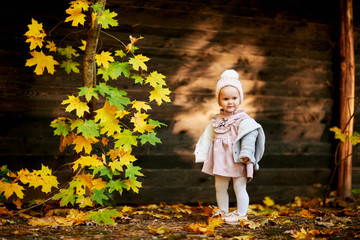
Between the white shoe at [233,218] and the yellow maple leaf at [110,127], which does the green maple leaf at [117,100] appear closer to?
the yellow maple leaf at [110,127]

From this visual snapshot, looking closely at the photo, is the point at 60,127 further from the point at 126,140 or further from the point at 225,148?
the point at 225,148

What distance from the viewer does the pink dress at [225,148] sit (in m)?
4.05

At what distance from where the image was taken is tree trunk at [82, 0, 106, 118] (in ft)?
13.3

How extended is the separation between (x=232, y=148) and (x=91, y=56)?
1667 millimetres

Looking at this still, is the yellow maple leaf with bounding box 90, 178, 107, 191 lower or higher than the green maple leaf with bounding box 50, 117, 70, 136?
lower

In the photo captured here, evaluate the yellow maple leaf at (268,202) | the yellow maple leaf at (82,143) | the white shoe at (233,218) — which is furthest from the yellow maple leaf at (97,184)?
the yellow maple leaf at (268,202)

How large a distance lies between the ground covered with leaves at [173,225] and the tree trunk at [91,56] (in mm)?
1121

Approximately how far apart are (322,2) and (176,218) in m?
3.67

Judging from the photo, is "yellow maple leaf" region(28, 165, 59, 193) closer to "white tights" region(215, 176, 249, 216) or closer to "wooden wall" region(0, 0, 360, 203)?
"wooden wall" region(0, 0, 360, 203)

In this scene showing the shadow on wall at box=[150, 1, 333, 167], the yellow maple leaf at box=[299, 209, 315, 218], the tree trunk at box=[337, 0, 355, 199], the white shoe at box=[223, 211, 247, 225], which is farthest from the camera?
the tree trunk at box=[337, 0, 355, 199]

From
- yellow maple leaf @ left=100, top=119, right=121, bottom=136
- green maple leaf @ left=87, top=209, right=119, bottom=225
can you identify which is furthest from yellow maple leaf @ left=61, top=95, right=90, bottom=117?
green maple leaf @ left=87, top=209, right=119, bottom=225

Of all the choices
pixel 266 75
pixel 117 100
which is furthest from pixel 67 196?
pixel 266 75

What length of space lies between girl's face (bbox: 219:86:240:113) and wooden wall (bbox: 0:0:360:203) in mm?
1272

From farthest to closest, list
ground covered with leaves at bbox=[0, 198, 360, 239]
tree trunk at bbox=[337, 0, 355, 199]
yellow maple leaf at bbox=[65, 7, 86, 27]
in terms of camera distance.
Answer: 1. tree trunk at bbox=[337, 0, 355, 199]
2. yellow maple leaf at bbox=[65, 7, 86, 27]
3. ground covered with leaves at bbox=[0, 198, 360, 239]
